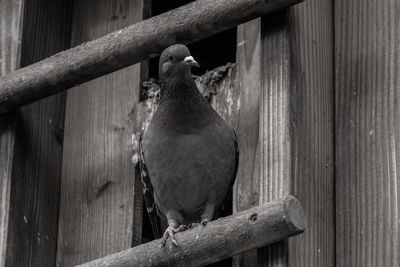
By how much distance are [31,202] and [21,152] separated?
25 cm

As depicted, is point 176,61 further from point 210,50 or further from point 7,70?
point 210,50

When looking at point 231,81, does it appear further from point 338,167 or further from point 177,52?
point 338,167

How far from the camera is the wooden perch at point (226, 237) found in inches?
151

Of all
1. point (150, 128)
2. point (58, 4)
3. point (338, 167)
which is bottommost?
point (338, 167)

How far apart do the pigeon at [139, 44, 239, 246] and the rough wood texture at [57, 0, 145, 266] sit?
0.17 meters

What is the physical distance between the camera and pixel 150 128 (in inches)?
191

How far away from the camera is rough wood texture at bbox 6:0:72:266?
493 centimetres

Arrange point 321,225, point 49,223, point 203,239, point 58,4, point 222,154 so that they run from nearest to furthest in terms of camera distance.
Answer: point 203,239
point 321,225
point 222,154
point 49,223
point 58,4

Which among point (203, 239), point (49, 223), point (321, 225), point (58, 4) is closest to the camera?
point (203, 239)

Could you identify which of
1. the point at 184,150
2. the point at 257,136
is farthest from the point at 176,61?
the point at 257,136

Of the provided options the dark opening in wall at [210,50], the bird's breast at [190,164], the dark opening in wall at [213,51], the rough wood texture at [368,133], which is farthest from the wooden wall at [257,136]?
the dark opening in wall at [213,51]

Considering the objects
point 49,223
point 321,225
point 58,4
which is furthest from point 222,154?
point 58,4

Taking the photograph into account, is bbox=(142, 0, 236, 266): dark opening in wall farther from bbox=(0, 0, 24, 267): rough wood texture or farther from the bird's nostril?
the bird's nostril

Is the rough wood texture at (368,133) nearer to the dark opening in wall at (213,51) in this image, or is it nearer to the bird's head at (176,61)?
the bird's head at (176,61)
